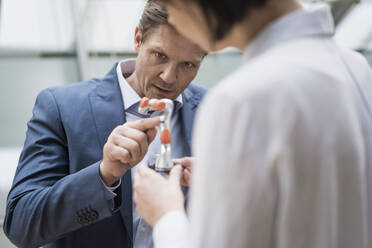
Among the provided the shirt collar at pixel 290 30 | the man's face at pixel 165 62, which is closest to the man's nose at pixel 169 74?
the man's face at pixel 165 62

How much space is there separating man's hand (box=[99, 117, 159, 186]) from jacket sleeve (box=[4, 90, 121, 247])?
8 cm

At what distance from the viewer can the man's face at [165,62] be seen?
1.55 meters

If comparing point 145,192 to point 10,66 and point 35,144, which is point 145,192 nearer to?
point 35,144

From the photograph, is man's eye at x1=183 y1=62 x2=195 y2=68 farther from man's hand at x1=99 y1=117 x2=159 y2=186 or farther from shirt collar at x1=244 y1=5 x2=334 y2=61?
shirt collar at x1=244 y1=5 x2=334 y2=61

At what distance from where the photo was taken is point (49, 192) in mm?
1389

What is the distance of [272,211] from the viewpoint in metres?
0.67

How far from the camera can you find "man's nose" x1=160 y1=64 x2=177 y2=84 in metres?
1.56

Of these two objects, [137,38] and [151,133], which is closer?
[151,133]

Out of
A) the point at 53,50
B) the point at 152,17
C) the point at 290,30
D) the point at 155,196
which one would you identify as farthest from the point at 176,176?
the point at 53,50

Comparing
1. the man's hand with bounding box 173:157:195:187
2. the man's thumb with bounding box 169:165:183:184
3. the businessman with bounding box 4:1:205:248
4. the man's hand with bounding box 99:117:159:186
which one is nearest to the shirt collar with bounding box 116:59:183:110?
the businessman with bounding box 4:1:205:248

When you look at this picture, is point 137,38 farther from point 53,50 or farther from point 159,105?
point 53,50

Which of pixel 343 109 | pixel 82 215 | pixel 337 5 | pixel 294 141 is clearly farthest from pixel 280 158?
pixel 337 5

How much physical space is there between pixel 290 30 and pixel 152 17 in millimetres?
916

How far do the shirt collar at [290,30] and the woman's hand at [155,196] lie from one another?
28 centimetres
